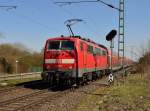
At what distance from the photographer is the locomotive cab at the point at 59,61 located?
983 inches

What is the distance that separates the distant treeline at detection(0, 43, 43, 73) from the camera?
61.0m

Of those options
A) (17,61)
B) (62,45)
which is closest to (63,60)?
(62,45)

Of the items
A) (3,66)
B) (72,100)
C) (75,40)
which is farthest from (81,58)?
(3,66)

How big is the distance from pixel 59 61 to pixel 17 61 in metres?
31.2

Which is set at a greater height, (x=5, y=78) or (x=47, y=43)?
(x=47, y=43)

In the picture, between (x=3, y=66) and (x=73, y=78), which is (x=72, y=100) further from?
(x=3, y=66)

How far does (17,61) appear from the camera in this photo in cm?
5562

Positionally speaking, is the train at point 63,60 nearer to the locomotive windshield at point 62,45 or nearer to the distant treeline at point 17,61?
the locomotive windshield at point 62,45

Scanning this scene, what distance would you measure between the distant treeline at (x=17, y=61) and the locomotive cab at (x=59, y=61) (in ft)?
95.2

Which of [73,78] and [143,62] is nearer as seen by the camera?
[73,78]

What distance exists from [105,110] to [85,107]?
1.79 meters

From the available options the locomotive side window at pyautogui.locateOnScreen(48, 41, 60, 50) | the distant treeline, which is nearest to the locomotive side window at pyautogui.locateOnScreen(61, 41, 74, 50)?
the locomotive side window at pyautogui.locateOnScreen(48, 41, 60, 50)

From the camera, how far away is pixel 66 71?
25.0 m

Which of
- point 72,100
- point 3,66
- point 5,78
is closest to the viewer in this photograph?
point 72,100
